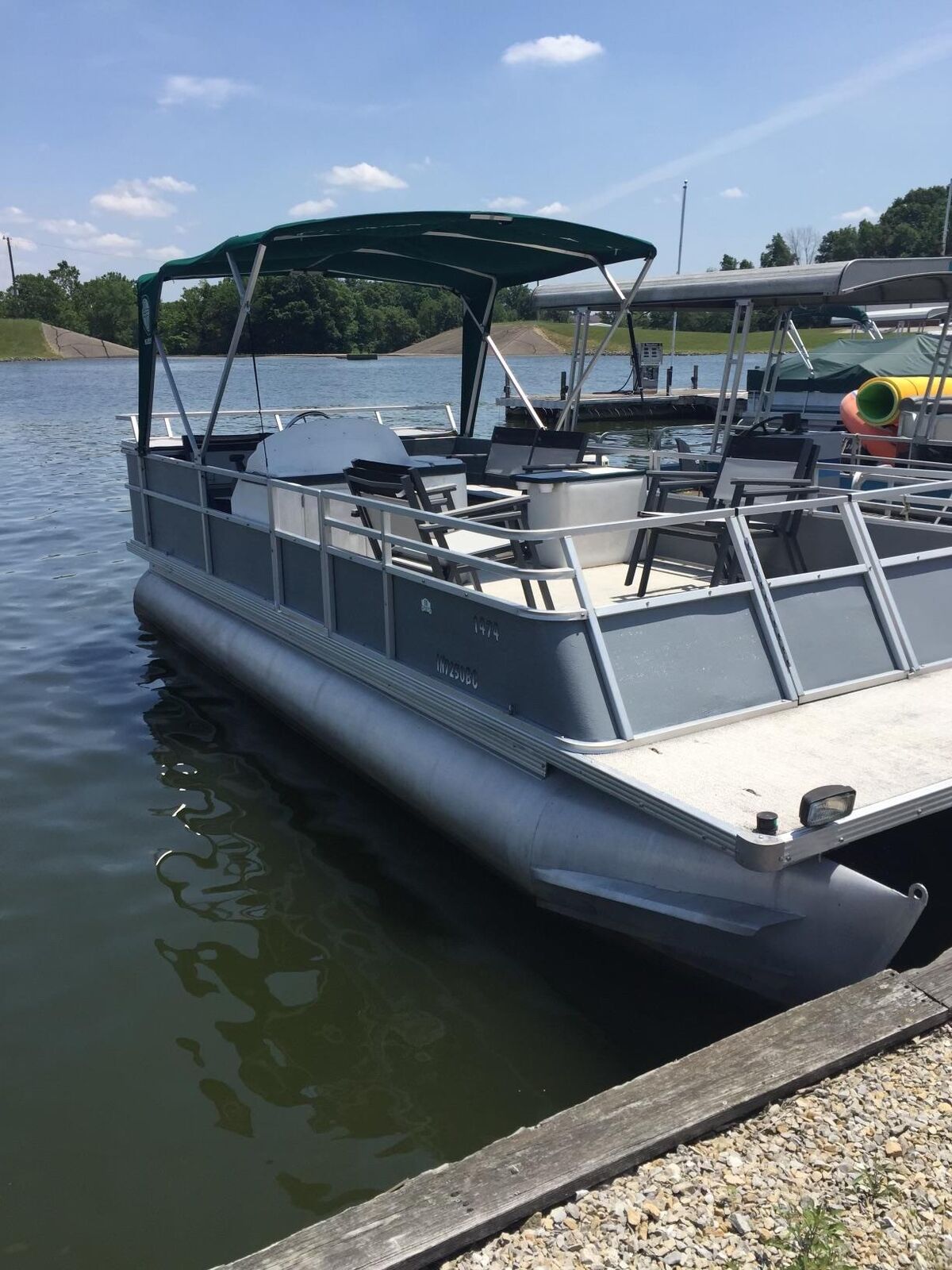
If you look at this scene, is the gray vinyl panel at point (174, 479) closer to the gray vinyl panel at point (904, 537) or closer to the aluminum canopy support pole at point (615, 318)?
the aluminum canopy support pole at point (615, 318)

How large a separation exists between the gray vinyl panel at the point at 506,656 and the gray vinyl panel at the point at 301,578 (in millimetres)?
1008

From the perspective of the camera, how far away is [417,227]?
274 inches

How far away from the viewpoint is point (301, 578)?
679 centimetres

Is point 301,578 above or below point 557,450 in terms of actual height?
below

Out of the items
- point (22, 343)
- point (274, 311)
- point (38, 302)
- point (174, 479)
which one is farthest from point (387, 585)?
point (38, 302)

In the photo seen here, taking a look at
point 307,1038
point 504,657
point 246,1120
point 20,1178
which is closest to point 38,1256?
point 20,1178

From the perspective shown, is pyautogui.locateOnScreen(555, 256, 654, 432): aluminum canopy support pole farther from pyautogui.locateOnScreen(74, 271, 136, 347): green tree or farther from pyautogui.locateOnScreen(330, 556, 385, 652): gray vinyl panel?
pyautogui.locateOnScreen(74, 271, 136, 347): green tree

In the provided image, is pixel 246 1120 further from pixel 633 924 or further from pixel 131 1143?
pixel 633 924

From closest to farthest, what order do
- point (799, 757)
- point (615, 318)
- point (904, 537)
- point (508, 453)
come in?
point (799, 757), point (904, 537), point (615, 318), point (508, 453)

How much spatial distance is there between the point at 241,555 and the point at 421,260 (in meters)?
3.34

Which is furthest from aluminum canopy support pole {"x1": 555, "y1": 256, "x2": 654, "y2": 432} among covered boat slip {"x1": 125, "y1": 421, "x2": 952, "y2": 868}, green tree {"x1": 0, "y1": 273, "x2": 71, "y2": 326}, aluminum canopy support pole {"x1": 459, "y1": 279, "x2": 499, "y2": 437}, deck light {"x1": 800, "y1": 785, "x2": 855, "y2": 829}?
green tree {"x1": 0, "y1": 273, "x2": 71, "y2": 326}

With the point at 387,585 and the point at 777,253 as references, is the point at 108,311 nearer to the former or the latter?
the point at 777,253

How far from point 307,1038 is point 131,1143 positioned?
2.72 feet

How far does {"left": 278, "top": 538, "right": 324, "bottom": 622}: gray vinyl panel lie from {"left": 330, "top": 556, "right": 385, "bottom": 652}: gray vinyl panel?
22cm
